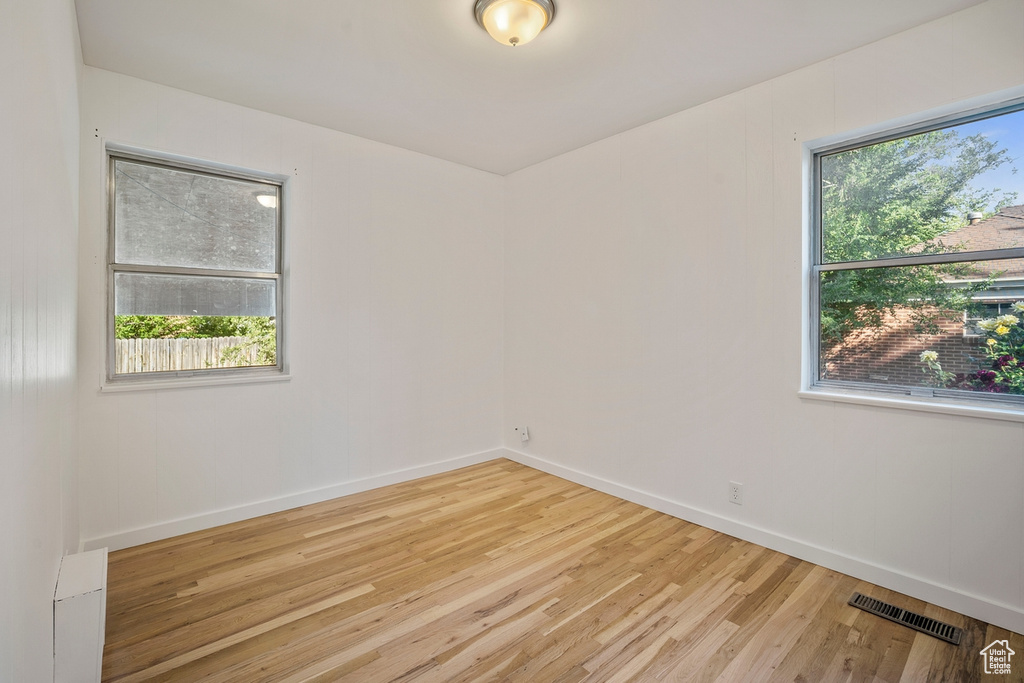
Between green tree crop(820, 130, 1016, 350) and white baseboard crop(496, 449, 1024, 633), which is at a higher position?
green tree crop(820, 130, 1016, 350)

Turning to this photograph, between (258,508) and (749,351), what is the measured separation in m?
3.38

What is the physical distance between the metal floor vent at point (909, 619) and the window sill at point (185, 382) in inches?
141

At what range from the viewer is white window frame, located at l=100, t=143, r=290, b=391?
2.90 metres

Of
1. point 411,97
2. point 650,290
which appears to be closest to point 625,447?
point 650,290

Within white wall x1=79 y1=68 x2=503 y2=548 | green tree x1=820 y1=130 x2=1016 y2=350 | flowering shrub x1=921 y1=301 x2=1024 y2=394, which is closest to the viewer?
flowering shrub x1=921 y1=301 x2=1024 y2=394

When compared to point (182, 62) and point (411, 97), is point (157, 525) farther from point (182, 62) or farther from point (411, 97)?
point (411, 97)

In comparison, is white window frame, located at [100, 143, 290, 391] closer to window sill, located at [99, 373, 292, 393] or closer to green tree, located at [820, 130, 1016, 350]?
window sill, located at [99, 373, 292, 393]

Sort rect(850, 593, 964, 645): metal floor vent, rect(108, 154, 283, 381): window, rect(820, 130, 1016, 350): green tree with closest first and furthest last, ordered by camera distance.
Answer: rect(850, 593, 964, 645): metal floor vent < rect(820, 130, 1016, 350): green tree < rect(108, 154, 283, 381): window

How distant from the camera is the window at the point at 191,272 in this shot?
2965 millimetres

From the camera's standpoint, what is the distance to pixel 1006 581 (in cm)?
214

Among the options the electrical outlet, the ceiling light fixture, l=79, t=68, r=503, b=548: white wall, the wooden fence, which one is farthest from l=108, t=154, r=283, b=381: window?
the electrical outlet

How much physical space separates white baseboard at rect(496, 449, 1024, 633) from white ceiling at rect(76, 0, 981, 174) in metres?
2.67

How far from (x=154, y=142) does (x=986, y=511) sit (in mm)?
4769

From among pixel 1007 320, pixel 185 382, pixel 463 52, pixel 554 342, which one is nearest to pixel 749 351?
pixel 1007 320
